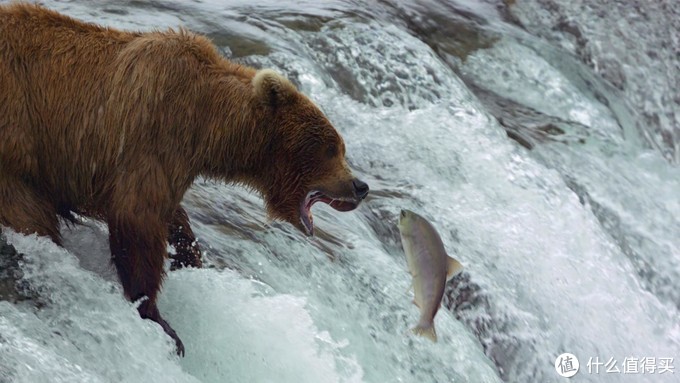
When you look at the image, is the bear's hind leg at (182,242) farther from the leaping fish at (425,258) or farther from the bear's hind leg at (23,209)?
the leaping fish at (425,258)

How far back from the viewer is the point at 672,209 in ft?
29.6

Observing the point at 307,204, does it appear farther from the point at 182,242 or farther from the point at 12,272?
the point at 12,272

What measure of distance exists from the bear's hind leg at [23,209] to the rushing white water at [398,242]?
6cm

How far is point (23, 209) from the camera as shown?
442 centimetres

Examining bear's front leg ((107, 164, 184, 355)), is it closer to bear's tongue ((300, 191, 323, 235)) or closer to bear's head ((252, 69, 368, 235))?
bear's head ((252, 69, 368, 235))

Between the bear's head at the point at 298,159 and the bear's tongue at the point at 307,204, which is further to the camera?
the bear's tongue at the point at 307,204

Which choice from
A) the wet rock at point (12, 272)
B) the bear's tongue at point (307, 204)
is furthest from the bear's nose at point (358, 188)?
the wet rock at point (12, 272)

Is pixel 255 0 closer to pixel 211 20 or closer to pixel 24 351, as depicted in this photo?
pixel 211 20

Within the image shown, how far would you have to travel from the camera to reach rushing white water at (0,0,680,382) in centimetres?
460

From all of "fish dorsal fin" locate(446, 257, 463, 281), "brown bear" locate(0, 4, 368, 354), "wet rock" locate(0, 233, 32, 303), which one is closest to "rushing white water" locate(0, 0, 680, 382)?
"wet rock" locate(0, 233, 32, 303)

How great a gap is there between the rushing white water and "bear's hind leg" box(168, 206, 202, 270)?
0.26 feet

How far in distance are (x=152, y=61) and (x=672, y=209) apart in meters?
5.51

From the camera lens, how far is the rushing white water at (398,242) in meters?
4.60

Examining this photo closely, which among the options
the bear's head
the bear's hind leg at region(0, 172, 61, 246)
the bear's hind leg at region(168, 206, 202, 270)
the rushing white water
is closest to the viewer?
the bear's hind leg at region(0, 172, 61, 246)
